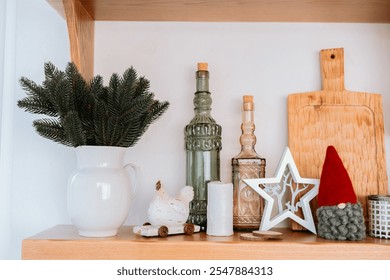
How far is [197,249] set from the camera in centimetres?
85

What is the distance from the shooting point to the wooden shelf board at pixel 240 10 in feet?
3.36

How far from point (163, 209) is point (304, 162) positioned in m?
0.36

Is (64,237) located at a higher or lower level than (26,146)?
lower

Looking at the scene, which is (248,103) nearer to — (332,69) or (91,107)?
(332,69)

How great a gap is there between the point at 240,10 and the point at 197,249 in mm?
574

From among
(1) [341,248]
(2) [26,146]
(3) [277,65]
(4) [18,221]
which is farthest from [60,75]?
(1) [341,248]

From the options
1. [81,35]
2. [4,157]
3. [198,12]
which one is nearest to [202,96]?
[198,12]

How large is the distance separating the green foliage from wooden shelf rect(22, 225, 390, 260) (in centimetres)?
20

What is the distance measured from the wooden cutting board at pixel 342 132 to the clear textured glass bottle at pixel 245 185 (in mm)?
104

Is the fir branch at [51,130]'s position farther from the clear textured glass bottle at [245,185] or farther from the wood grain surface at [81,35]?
the clear textured glass bottle at [245,185]

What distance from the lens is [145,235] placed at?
0.90m

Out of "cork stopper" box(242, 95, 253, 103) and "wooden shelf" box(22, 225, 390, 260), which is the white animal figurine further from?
"cork stopper" box(242, 95, 253, 103)

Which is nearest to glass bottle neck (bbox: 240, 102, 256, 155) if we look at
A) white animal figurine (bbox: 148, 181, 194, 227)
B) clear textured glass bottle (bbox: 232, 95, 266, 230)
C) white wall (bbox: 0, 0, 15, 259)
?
clear textured glass bottle (bbox: 232, 95, 266, 230)

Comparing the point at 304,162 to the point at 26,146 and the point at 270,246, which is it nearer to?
the point at 270,246
